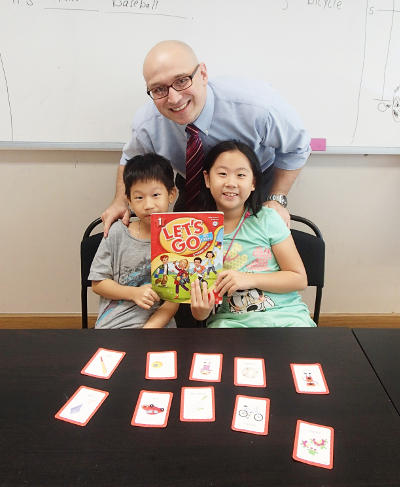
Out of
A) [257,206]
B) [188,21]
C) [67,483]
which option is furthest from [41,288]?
[67,483]

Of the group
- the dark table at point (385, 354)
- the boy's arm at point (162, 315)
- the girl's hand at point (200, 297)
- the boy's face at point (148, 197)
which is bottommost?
the boy's arm at point (162, 315)

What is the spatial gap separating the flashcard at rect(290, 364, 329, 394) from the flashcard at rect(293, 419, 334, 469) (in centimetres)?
10

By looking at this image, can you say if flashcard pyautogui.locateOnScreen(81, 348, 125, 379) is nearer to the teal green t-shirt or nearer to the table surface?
the table surface

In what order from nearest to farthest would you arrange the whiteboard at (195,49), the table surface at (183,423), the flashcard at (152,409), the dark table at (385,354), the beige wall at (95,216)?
the table surface at (183,423)
the flashcard at (152,409)
the dark table at (385,354)
the whiteboard at (195,49)
the beige wall at (95,216)

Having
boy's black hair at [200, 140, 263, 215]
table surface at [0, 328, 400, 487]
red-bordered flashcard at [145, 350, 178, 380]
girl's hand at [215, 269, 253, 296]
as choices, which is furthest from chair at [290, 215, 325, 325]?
red-bordered flashcard at [145, 350, 178, 380]

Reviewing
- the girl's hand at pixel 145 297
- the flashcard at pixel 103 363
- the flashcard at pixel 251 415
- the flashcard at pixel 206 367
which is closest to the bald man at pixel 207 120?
the girl's hand at pixel 145 297

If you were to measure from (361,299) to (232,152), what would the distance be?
1.50 meters

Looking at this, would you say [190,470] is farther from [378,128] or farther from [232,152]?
[378,128]

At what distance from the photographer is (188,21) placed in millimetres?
1845

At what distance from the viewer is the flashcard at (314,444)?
0.75m

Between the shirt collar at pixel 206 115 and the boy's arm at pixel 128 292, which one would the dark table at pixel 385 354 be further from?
the shirt collar at pixel 206 115

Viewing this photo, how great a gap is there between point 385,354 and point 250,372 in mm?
379

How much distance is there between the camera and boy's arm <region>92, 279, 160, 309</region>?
4.28 feet

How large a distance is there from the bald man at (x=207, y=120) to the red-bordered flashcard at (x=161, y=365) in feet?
2.03
